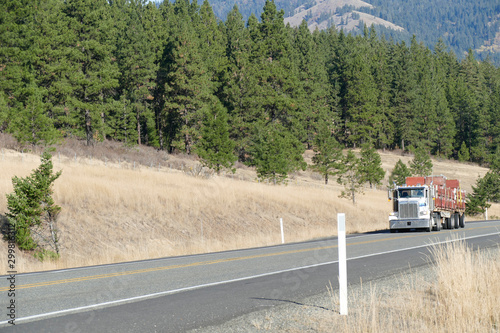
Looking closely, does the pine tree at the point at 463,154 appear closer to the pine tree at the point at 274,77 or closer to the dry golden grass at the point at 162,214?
the pine tree at the point at 274,77

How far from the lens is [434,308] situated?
7566 mm

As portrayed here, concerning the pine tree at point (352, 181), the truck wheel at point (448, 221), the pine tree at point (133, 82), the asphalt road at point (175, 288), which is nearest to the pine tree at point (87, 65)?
the pine tree at point (133, 82)

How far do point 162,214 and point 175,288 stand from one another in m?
18.3

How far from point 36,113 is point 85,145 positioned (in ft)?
31.5

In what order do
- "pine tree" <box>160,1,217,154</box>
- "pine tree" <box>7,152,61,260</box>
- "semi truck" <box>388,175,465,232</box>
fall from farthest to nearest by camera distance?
"pine tree" <box>160,1,217,154</box>
"semi truck" <box>388,175,465,232</box>
"pine tree" <box>7,152,61,260</box>

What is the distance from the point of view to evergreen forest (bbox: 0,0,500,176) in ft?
157

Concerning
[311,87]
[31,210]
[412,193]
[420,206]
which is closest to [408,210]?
[420,206]

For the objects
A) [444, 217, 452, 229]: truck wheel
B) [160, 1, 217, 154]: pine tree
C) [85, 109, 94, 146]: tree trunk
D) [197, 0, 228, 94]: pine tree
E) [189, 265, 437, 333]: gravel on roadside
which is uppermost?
[197, 0, 228, 94]: pine tree

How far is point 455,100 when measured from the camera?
11481cm

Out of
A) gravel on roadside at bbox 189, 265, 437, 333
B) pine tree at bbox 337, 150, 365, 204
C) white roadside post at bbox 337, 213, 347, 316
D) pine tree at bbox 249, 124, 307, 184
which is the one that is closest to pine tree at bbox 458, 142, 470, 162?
pine tree at bbox 337, 150, 365, 204

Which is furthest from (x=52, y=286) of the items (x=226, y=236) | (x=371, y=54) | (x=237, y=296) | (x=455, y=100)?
(x=455, y=100)

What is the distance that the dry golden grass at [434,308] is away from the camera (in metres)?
6.37

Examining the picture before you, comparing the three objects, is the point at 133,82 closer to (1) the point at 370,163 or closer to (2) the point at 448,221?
(1) the point at 370,163

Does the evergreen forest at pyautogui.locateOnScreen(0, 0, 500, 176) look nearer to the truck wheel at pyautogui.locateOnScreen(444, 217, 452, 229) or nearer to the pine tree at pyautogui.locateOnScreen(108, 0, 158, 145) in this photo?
the pine tree at pyautogui.locateOnScreen(108, 0, 158, 145)
